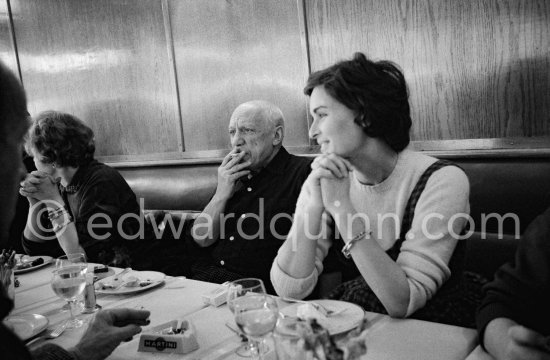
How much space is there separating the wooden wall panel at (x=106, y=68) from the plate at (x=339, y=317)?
2.94 metres

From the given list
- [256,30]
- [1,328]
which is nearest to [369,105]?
[1,328]

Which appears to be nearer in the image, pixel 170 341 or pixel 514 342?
pixel 514 342

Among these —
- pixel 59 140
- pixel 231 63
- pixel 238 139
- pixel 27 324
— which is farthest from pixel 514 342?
pixel 231 63

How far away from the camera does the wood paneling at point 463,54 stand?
232 cm

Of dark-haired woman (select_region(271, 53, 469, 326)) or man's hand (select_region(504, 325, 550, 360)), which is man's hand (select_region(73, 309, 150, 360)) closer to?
dark-haired woman (select_region(271, 53, 469, 326))

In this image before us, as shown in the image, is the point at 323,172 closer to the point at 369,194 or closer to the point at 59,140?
the point at 369,194

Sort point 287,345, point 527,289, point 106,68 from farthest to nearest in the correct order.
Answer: point 106,68, point 527,289, point 287,345

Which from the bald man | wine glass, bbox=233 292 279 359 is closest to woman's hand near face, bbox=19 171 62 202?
the bald man

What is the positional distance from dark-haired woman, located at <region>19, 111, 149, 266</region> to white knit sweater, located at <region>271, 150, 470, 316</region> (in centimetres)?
131

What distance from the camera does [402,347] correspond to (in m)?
1.09

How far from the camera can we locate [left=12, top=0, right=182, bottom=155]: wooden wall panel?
13.5ft

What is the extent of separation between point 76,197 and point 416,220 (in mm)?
2051

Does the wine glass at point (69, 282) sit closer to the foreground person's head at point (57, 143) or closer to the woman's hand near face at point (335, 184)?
the woman's hand near face at point (335, 184)

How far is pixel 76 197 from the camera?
9.15ft
